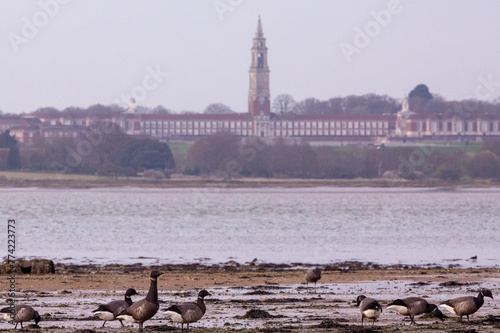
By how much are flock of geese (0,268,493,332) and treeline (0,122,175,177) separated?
9619 cm

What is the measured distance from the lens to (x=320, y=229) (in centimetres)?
4697

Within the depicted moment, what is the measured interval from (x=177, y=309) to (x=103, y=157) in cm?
10430

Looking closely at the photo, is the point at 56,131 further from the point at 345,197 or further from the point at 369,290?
the point at 369,290

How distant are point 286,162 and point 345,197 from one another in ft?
112

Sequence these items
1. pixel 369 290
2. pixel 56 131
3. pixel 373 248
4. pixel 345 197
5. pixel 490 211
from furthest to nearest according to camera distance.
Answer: pixel 56 131 → pixel 345 197 → pixel 490 211 → pixel 373 248 → pixel 369 290

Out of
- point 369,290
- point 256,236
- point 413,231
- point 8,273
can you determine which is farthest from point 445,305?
point 413,231

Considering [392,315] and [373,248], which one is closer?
[392,315]

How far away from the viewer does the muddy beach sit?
14938 millimetres

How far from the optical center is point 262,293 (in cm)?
1966

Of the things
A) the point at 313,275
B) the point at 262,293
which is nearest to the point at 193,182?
the point at 313,275

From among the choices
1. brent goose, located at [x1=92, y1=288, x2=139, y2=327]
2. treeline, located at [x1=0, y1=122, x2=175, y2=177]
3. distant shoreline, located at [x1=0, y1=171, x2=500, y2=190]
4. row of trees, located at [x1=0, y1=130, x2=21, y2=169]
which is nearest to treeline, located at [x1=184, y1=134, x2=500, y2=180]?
distant shoreline, located at [x1=0, y1=171, x2=500, y2=190]

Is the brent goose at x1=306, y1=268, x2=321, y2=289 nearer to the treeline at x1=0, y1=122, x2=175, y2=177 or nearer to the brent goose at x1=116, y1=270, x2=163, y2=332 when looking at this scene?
the brent goose at x1=116, y1=270, x2=163, y2=332

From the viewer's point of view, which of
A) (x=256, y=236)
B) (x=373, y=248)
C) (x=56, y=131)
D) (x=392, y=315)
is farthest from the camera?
(x=56, y=131)

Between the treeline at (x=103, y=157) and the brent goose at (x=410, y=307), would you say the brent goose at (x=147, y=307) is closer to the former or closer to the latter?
the brent goose at (x=410, y=307)
